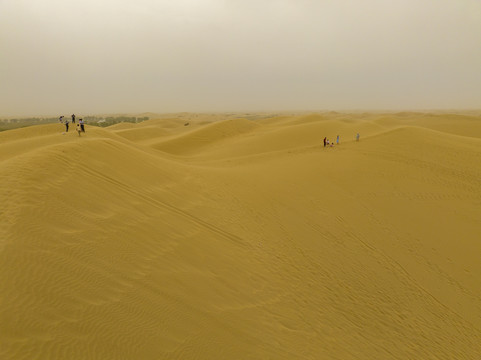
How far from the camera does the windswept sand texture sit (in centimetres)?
300

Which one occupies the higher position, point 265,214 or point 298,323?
point 265,214

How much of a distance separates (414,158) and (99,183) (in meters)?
13.2

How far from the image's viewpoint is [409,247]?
21.1ft

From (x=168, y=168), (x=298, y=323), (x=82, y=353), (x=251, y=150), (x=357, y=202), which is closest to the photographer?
(x=82, y=353)

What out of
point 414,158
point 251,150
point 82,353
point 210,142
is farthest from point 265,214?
point 210,142

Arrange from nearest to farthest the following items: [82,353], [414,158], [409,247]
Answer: [82,353], [409,247], [414,158]

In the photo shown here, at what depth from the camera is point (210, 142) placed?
26016 millimetres

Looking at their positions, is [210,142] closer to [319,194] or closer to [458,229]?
[319,194]

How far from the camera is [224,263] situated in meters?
4.86

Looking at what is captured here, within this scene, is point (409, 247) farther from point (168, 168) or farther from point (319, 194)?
point (168, 168)

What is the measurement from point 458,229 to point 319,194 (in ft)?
13.0

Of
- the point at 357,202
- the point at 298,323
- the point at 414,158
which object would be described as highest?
the point at 414,158

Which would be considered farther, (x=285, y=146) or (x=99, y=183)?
(x=285, y=146)

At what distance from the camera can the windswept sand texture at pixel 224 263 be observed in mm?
3000
